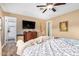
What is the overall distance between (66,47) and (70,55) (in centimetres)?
14

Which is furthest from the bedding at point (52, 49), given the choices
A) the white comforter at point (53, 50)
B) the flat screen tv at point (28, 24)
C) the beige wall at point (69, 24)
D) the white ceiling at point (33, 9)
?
the white ceiling at point (33, 9)

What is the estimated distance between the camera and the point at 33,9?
189 cm

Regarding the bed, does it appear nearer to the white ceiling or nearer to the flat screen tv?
the flat screen tv

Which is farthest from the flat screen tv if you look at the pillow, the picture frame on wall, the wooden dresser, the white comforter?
the picture frame on wall

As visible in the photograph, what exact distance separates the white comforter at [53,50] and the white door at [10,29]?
0.30 meters

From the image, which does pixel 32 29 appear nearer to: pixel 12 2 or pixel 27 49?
pixel 27 49

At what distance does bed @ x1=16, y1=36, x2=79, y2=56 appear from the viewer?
1.82 meters

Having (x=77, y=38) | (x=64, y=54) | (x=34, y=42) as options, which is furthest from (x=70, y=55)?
(x=34, y=42)

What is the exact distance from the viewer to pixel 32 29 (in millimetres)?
1968

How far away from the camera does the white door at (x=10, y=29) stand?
1.88 metres

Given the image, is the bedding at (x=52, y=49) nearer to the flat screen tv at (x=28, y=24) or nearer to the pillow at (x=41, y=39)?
the pillow at (x=41, y=39)

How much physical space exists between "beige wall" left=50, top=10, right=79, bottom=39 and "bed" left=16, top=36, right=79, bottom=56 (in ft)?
0.27

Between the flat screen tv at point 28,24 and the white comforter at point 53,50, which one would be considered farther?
the flat screen tv at point 28,24

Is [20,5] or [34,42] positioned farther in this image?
[34,42]
